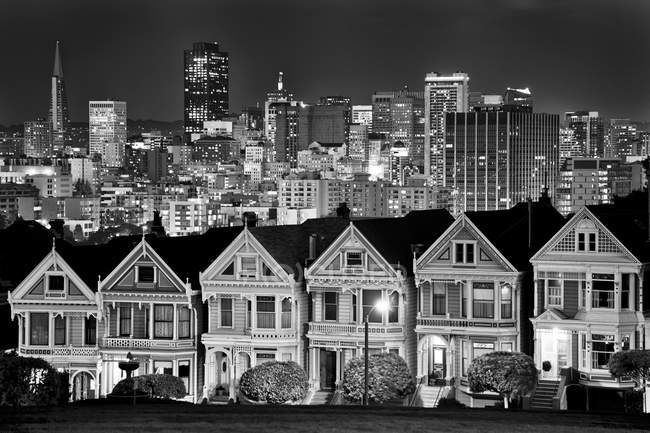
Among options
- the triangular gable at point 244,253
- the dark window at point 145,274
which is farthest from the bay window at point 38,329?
the triangular gable at point 244,253

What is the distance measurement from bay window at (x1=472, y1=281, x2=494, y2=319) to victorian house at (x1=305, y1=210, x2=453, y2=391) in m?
1.85

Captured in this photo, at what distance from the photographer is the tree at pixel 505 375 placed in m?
36.6

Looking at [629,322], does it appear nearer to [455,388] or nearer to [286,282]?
[455,388]

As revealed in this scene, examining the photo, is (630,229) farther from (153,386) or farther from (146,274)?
(146,274)

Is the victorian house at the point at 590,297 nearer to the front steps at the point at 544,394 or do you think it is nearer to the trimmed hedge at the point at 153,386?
the front steps at the point at 544,394

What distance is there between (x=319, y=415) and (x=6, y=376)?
13077 millimetres

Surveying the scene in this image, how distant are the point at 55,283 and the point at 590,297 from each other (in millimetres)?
14342

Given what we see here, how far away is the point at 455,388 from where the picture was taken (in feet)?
129

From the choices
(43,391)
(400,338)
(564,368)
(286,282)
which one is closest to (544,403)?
(564,368)

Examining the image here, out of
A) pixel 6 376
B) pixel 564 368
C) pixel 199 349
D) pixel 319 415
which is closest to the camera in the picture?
pixel 319 415

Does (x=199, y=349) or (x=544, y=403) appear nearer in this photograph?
(x=544, y=403)

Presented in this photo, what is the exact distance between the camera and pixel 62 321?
42.4 metres

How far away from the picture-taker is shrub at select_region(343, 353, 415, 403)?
37656 mm

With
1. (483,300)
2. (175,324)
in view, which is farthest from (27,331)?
(483,300)
